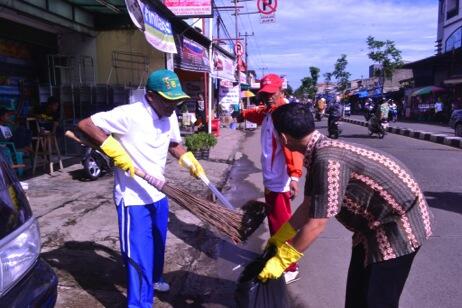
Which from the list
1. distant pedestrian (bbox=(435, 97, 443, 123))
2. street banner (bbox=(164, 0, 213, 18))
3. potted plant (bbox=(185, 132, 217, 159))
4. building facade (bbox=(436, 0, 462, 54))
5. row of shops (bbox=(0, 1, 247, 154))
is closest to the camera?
row of shops (bbox=(0, 1, 247, 154))

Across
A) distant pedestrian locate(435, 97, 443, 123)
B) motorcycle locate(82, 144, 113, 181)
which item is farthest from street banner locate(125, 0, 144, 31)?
distant pedestrian locate(435, 97, 443, 123)

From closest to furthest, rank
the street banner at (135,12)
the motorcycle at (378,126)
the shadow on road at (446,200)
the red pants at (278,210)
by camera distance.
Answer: the red pants at (278,210)
the shadow on road at (446,200)
the street banner at (135,12)
the motorcycle at (378,126)

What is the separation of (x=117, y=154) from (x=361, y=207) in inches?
58.0

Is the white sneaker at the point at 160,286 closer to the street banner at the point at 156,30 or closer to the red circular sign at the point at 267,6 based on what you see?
the street banner at the point at 156,30

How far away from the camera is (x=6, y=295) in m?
1.83

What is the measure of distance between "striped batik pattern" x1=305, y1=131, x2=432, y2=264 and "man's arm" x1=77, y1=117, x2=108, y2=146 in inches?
52.8

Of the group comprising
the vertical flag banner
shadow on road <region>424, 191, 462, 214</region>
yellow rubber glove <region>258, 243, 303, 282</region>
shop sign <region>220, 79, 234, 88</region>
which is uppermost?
the vertical flag banner

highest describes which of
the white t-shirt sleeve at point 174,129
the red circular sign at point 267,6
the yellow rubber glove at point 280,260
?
the red circular sign at point 267,6

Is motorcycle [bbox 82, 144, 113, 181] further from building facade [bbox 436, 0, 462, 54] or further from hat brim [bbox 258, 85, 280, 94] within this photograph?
building facade [bbox 436, 0, 462, 54]

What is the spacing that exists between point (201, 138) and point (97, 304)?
7.29m

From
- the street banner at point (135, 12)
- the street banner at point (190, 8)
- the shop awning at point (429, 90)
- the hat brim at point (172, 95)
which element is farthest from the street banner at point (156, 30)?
the shop awning at point (429, 90)

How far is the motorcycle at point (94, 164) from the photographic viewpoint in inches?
304

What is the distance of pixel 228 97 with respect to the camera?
94.0 ft

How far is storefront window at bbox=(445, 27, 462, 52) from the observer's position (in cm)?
3875
